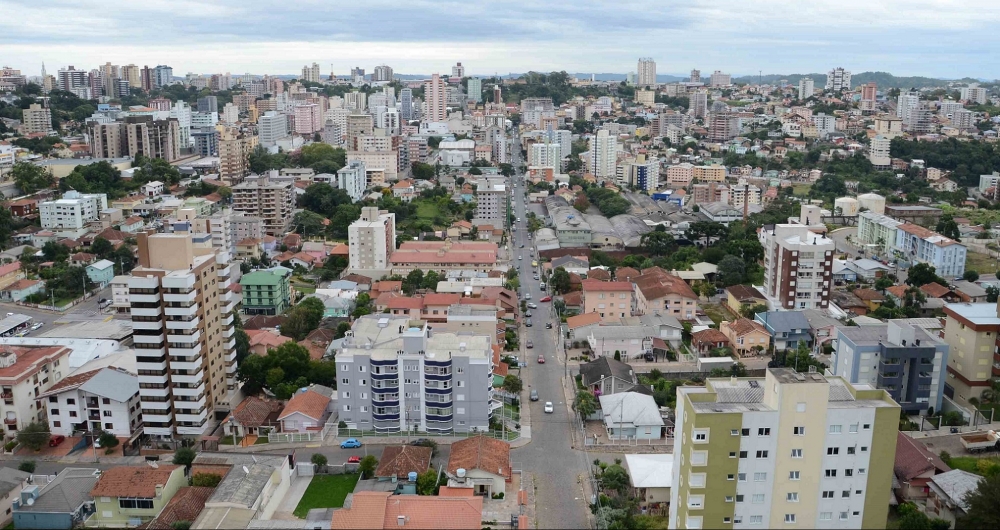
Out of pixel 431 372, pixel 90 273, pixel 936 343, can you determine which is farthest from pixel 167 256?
pixel 936 343

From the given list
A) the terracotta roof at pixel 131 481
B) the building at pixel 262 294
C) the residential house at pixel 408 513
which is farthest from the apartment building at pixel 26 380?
the residential house at pixel 408 513

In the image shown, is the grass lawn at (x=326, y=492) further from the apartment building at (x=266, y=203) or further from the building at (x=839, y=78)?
the building at (x=839, y=78)

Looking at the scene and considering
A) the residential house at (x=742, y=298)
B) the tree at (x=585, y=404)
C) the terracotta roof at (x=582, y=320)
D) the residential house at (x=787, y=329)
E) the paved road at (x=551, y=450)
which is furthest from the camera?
the residential house at (x=742, y=298)

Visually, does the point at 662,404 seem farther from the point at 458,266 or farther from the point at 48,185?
the point at 48,185

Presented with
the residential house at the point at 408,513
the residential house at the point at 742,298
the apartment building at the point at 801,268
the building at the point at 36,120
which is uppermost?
the building at the point at 36,120

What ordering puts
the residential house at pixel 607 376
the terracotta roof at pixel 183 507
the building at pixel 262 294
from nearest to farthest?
1. the terracotta roof at pixel 183 507
2. the residential house at pixel 607 376
3. the building at pixel 262 294

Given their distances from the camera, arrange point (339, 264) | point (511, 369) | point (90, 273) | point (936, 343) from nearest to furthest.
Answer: point (936, 343)
point (511, 369)
point (90, 273)
point (339, 264)

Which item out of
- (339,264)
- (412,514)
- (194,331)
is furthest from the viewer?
(339,264)

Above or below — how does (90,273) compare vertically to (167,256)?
below
